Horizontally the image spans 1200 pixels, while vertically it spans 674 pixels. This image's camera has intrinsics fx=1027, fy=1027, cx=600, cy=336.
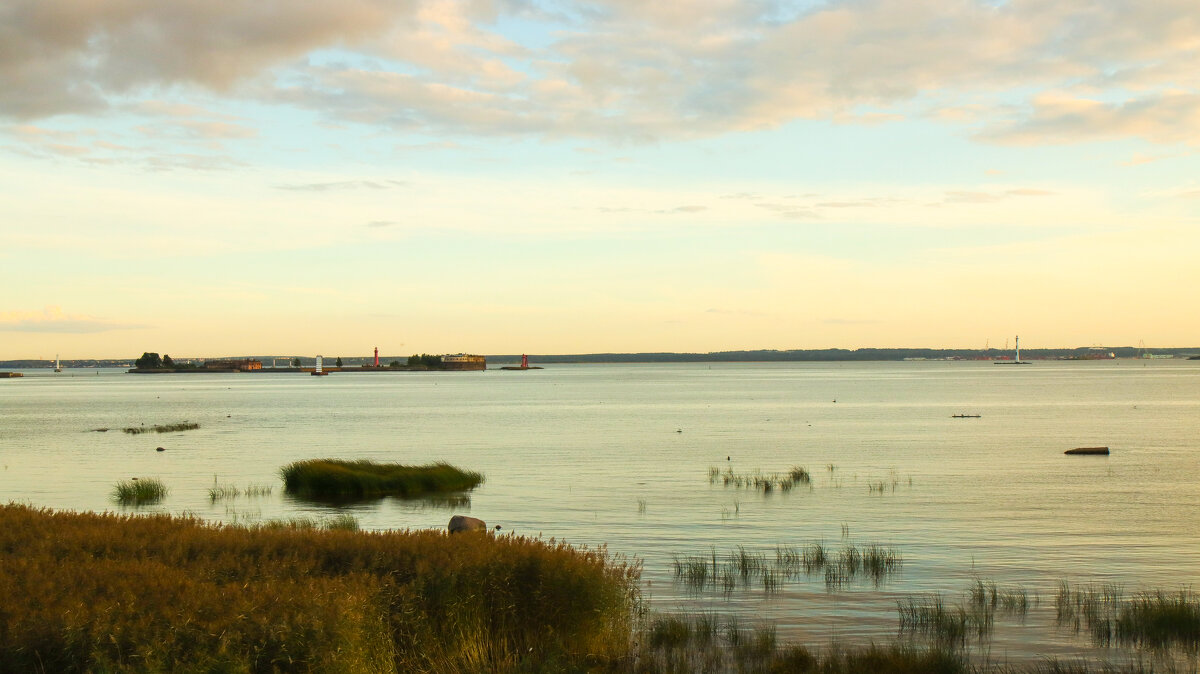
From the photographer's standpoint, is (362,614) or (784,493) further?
(784,493)

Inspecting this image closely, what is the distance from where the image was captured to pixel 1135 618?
1764 centimetres

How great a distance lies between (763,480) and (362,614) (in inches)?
1295

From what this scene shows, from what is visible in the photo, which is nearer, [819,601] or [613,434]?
[819,601]

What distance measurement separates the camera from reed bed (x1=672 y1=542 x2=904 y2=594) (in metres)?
22.2

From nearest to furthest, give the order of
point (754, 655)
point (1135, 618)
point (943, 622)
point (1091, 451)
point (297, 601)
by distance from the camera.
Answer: point (297, 601) → point (754, 655) → point (1135, 618) → point (943, 622) → point (1091, 451)

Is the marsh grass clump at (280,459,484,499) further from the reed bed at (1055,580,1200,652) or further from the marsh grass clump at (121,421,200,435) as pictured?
the marsh grass clump at (121,421,200,435)

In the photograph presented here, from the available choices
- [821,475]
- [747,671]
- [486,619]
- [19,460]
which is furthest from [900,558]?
[19,460]

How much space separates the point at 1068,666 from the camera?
598 inches

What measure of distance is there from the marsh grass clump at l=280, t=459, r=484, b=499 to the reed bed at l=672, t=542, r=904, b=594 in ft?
59.7

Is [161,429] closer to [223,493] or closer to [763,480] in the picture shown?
[223,493]

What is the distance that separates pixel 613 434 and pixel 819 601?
53.4m

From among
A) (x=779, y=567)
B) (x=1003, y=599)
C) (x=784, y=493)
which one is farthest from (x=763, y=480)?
(x=1003, y=599)

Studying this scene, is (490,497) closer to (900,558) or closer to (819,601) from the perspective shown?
(900,558)

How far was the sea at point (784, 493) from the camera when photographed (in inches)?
833
